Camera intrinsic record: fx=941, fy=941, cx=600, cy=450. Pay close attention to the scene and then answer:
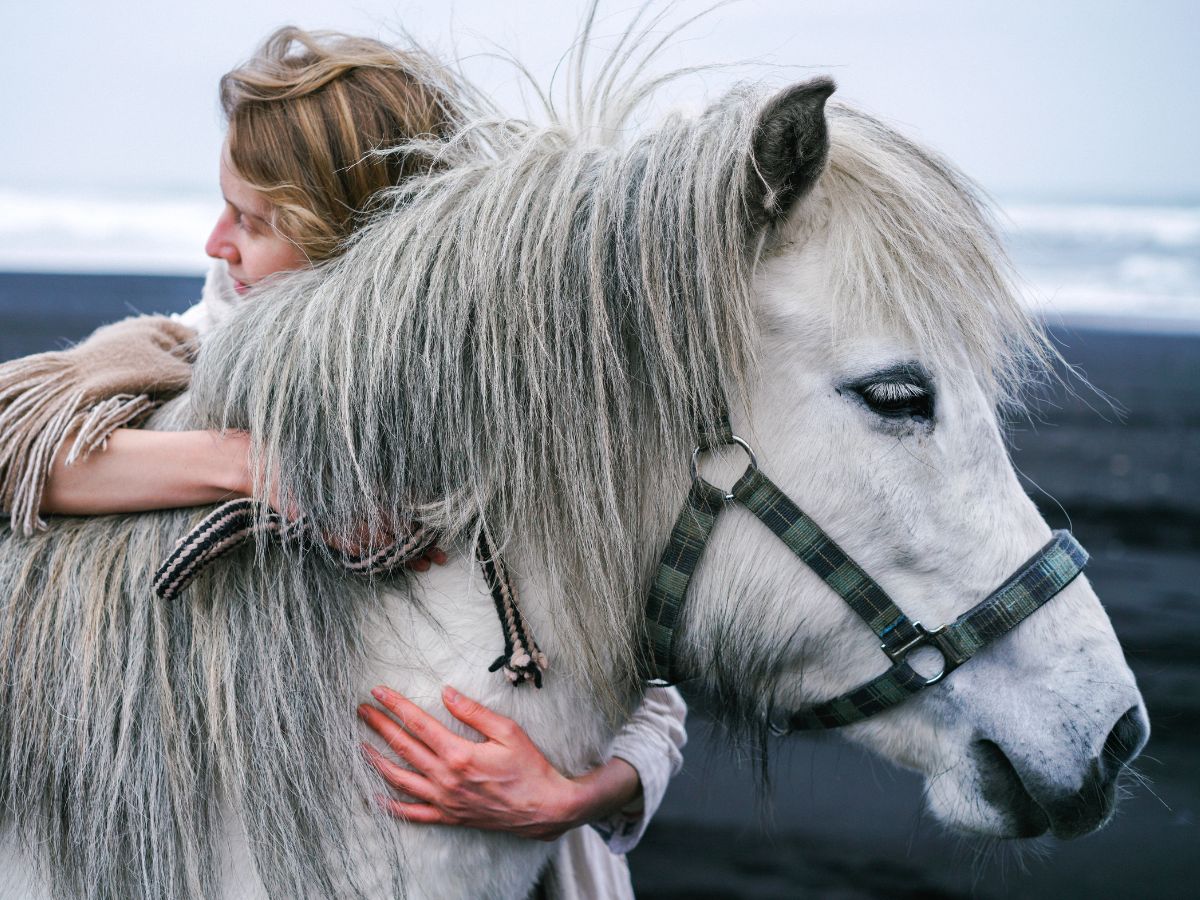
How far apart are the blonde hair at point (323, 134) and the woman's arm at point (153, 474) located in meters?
0.42

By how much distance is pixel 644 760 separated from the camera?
178 cm

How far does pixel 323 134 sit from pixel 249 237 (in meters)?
0.24

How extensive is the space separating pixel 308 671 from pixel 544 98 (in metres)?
0.98

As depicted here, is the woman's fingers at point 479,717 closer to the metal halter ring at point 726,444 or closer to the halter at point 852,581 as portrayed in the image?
the halter at point 852,581

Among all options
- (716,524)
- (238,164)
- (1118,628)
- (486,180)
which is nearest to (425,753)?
(716,524)

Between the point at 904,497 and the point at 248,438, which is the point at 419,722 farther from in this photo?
the point at 904,497

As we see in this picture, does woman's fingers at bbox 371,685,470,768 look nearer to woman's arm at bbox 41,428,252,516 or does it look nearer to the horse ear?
woman's arm at bbox 41,428,252,516

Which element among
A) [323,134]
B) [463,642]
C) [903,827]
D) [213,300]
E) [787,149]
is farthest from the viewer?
[903,827]

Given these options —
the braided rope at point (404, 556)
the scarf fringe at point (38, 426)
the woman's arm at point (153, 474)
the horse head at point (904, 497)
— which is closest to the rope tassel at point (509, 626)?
the braided rope at point (404, 556)

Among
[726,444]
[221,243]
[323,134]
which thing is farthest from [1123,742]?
[221,243]

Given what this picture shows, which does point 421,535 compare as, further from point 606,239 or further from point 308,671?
point 606,239

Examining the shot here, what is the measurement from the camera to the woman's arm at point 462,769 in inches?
51.4

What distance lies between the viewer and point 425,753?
132cm

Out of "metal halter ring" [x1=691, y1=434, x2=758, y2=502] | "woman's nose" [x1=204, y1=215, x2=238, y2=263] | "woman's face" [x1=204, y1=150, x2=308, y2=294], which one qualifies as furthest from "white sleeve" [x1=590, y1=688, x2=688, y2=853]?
"woman's nose" [x1=204, y1=215, x2=238, y2=263]
